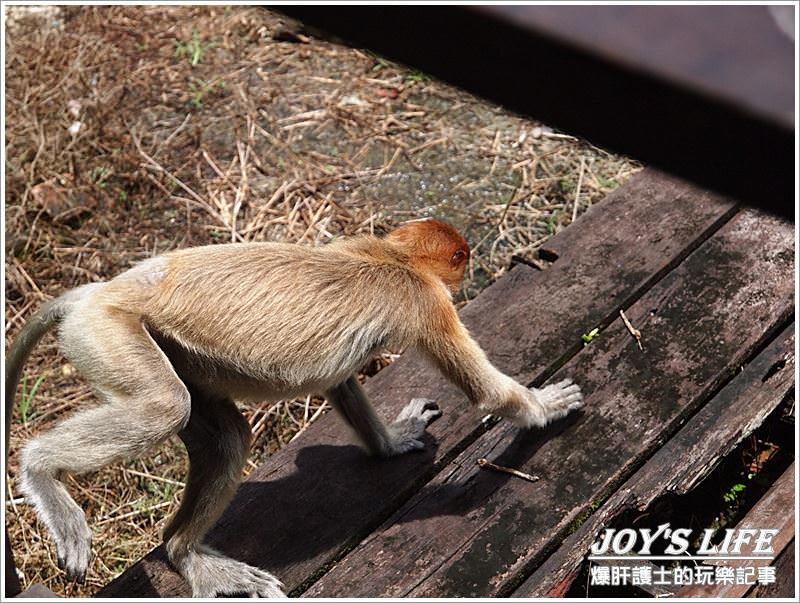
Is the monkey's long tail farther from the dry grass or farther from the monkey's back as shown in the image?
the dry grass

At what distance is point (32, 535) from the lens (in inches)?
207

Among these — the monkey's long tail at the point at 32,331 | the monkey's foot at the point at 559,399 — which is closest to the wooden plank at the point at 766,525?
the monkey's foot at the point at 559,399

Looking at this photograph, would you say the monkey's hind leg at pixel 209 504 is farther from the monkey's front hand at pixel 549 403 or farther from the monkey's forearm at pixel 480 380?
the monkey's front hand at pixel 549 403

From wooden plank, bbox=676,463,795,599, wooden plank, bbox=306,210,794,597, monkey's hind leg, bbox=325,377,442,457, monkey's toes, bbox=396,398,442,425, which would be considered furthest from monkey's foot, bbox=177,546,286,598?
wooden plank, bbox=676,463,795,599

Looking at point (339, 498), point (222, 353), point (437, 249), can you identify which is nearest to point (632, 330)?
point (437, 249)

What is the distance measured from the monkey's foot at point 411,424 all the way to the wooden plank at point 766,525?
1392mm

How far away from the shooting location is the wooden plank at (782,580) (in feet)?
12.4

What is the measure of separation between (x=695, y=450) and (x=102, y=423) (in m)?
2.66

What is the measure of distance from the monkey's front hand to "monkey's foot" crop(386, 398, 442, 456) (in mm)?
500

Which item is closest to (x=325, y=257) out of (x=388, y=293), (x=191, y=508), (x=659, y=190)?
(x=388, y=293)

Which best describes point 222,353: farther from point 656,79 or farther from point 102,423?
point 656,79

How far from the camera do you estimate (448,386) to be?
4.79 metres

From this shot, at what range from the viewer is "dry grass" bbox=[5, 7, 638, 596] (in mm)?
6559

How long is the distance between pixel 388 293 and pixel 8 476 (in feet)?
9.65
